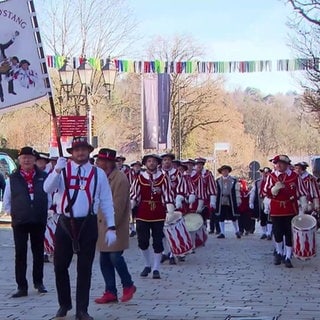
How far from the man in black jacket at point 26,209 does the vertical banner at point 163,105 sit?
74.7 feet

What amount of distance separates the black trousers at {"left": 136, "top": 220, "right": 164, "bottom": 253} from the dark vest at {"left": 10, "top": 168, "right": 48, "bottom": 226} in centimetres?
202

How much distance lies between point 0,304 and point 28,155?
2.01 m

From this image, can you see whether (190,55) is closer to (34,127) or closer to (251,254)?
(34,127)

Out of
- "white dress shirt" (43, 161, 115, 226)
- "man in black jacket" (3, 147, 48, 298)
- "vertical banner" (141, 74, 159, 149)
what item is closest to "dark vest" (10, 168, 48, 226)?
"man in black jacket" (3, 147, 48, 298)

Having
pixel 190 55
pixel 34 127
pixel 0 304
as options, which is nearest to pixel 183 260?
pixel 0 304

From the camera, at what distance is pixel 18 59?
872 centimetres

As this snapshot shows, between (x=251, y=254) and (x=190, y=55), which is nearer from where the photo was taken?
(x=251, y=254)

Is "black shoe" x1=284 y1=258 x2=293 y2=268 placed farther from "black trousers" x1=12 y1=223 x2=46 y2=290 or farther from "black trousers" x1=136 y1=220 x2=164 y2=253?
"black trousers" x1=12 y1=223 x2=46 y2=290

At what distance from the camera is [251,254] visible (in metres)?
16.4

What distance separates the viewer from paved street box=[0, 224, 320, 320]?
9023mm

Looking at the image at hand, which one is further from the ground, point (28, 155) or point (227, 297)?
point (28, 155)

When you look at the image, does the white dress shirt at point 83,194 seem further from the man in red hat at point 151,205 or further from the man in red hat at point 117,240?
the man in red hat at point 151,205

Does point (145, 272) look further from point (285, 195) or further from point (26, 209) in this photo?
point (285, 195)

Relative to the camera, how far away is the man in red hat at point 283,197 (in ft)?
45.0
